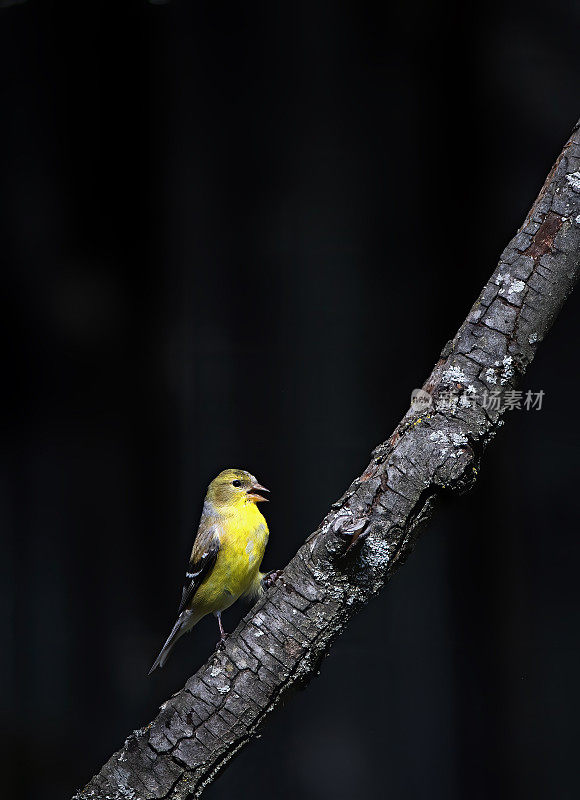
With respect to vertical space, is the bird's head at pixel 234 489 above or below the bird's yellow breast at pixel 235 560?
above

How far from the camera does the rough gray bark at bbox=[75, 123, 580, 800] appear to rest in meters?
1.48

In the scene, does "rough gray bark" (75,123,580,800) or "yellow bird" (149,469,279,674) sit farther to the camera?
"yellow bird" (149,469,279,674)

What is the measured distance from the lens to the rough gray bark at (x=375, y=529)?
1.48m

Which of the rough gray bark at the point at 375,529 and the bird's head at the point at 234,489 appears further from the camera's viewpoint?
the bird's head at the point at 234,489

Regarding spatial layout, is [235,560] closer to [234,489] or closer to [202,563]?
[202,563]

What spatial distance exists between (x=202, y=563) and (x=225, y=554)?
0.22ft

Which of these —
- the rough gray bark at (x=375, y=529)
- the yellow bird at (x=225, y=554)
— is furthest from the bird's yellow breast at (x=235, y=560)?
the rough gray bark at (x=375, y=529)

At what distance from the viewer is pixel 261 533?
2.00 metres

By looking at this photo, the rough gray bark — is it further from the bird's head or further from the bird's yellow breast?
the bird's head

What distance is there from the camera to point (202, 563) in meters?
1.98

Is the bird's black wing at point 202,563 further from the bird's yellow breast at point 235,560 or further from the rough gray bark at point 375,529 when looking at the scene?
the rough gray bark at point 375,529

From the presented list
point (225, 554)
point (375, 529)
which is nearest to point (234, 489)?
point (225, 554)

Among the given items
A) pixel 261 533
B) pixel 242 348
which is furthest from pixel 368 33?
pixel 261 533

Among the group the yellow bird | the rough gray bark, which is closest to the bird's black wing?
the yellow bird
